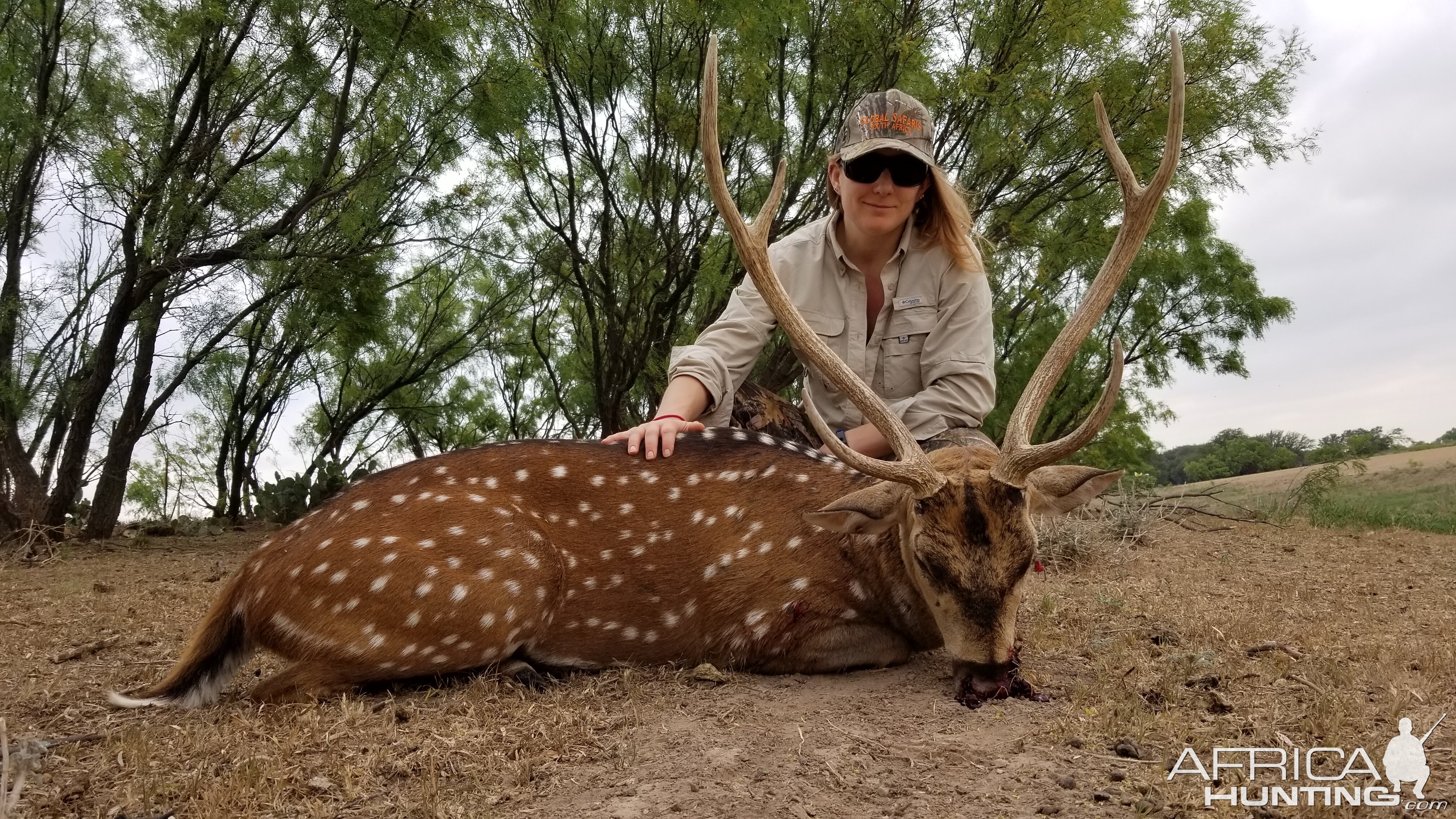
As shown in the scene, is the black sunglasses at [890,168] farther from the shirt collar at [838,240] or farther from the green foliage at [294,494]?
the green foliage at [294,494]

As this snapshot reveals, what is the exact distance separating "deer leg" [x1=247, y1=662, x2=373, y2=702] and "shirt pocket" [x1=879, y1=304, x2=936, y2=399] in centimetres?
286

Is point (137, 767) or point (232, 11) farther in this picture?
point (232, 11)

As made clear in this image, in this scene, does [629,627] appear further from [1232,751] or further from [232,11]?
[232,11]

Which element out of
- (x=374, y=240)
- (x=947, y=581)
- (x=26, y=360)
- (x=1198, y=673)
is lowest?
(x=1198, y=673)

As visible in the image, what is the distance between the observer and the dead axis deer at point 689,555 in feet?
10.2

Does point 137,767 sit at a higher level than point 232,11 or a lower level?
lower

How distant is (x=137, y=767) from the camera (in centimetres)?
263

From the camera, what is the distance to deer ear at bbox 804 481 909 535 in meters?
3.31

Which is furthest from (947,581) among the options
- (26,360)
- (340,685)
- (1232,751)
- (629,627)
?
(26,360)

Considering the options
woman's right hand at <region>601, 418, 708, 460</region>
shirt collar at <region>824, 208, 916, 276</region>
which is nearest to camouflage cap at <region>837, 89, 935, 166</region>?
shirt collar at <region>824, 208, 916, 276</region>

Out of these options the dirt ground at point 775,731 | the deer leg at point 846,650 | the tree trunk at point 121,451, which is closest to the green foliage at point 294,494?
the tree trunk at point 121,451

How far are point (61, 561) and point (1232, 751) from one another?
28.7 ft

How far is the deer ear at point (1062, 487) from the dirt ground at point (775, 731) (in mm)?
600

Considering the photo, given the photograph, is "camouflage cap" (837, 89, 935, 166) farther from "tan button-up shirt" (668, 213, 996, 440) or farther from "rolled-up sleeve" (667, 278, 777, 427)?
"rolled-up sleeve" (667, 278, 777, 427)
